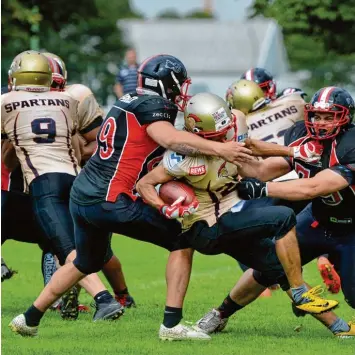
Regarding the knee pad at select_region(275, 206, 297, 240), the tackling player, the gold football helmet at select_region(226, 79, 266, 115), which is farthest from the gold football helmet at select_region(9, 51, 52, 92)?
the knee pad at select_region(275, 206, 297, 240)

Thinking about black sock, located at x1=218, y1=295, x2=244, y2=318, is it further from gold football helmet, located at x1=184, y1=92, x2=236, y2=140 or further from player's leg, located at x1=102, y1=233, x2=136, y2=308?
player's leg, located at x1=102, y1=233, x2=136, y2=308

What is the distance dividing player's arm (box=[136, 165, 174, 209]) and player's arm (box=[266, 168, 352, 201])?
599mm

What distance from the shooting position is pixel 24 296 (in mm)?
10148

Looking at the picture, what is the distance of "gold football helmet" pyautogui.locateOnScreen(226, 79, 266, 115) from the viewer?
10.1 metres

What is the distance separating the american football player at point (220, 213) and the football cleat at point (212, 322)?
545 millimetres

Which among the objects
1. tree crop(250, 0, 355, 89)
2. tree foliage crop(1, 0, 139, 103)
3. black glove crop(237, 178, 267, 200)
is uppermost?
black glove crop(237, 178, 267, 200)

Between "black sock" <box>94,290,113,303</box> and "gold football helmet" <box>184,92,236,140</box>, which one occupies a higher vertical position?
"gold football helmet" <box>184,92,236,140</box>

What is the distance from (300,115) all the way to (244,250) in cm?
292

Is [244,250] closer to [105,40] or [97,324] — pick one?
[97,324]

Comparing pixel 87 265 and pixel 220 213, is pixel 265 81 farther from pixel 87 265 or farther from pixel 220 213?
pixel 87 265

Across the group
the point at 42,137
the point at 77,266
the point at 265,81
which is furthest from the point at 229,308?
the point at 265,81

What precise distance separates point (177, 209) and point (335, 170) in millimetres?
943

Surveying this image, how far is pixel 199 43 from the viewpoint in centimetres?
6050

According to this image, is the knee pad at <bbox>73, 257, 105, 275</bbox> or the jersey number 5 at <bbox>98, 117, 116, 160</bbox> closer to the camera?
the jersey number 5 at <bbox>98, 117, 116, 160</bbox>
